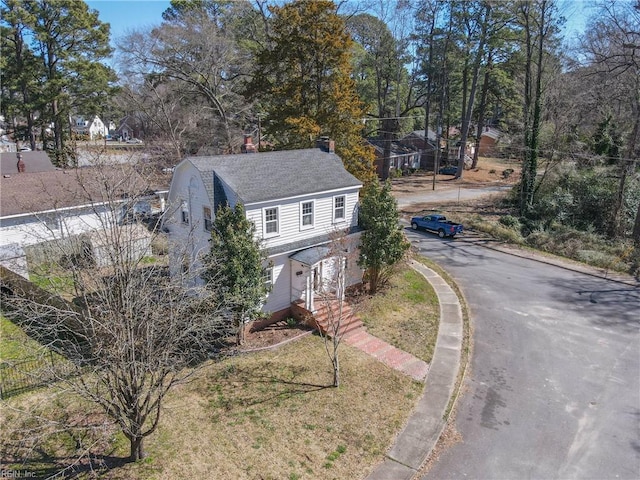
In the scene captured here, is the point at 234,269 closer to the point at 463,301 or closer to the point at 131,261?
the point at 131,261

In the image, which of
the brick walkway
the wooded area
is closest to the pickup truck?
the wooded area

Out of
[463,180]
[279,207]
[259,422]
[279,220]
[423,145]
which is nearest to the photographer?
[259,422]

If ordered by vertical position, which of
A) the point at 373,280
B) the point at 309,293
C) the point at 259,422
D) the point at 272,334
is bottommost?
the point at 259,422

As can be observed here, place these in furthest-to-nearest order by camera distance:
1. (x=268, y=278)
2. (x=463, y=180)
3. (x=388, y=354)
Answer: (x=463, y=180) → (x=268, y=278) → (x=388, y=354)

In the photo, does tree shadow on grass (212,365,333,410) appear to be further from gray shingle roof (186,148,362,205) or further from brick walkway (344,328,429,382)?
gray shingle roof (186,148,362,205)

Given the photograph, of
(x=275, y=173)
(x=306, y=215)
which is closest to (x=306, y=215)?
(x=306, y=215)

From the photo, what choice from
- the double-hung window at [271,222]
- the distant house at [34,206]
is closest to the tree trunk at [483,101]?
the double-hung window at [271,222]

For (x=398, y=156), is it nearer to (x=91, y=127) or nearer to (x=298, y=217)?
(x=298, y=217)
